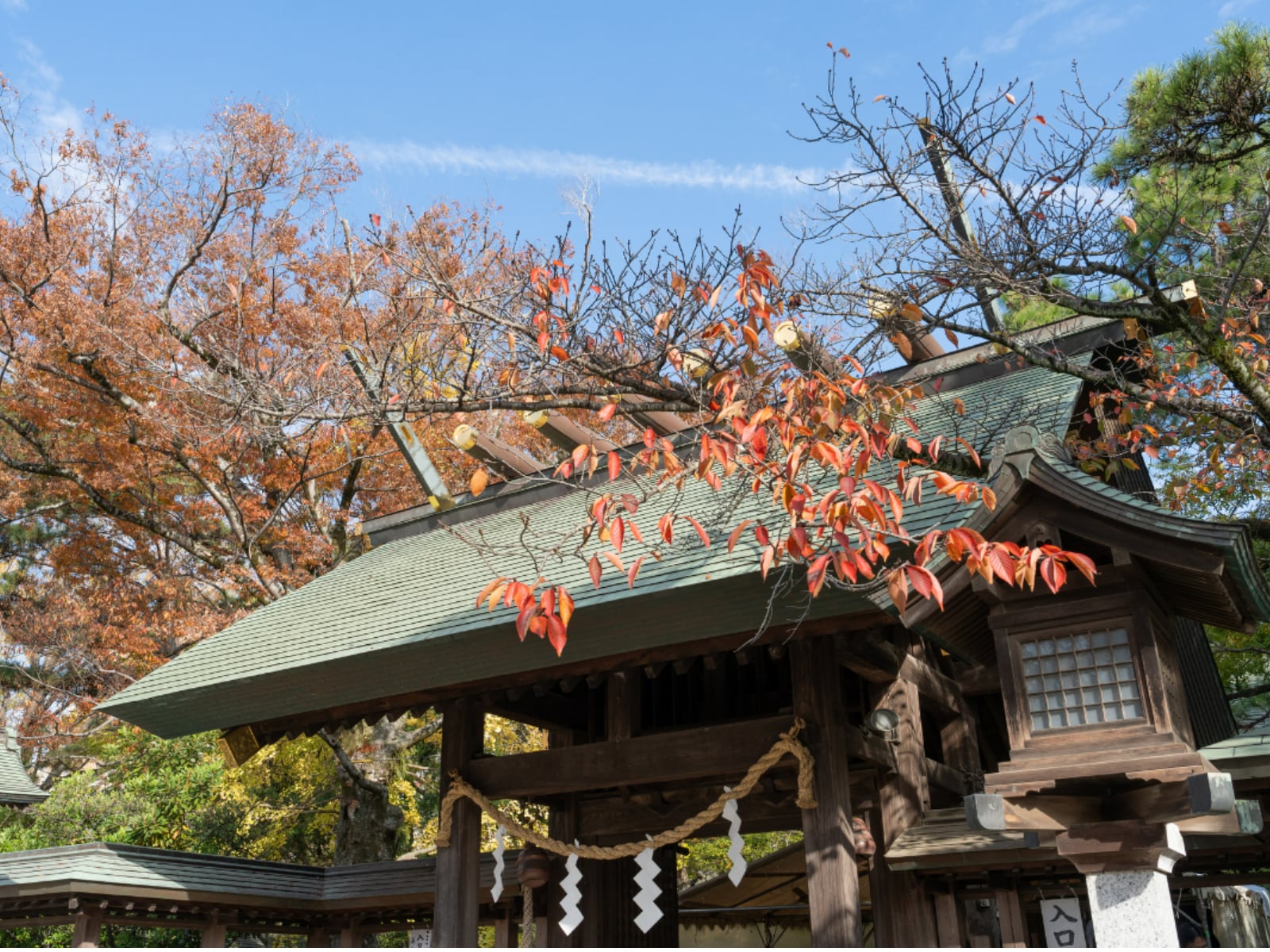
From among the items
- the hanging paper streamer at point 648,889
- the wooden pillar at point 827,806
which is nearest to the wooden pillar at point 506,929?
the hanging paper streamer at point 648,889

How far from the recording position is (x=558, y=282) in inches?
222

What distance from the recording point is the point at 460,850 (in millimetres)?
7453

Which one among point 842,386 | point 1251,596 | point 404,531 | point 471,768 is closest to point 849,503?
point 842,386

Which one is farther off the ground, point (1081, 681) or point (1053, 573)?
point (1053, 573)

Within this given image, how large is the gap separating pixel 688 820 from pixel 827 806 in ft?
4.09

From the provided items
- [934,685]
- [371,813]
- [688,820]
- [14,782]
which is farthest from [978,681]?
[14,782]

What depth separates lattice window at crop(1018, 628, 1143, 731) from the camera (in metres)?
3.92

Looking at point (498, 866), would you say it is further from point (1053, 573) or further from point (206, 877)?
point (1053, 573)

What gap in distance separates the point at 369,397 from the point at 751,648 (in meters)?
3.08

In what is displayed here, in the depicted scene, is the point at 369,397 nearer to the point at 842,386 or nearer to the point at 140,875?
the point at 842,386

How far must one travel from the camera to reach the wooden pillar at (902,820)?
21.5 feet

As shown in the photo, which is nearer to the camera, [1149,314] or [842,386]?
[842,386]

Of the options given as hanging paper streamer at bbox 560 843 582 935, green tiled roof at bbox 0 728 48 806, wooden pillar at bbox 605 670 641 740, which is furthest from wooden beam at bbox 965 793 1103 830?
green tiled roof at bbox 0 728 48 806

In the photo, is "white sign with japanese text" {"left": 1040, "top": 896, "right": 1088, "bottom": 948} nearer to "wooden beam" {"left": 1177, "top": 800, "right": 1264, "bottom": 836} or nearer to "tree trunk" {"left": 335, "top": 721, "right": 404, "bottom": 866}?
"wooden beam" {"left": 1177, "top": 800, "right": 1264, "bottom": 836}
